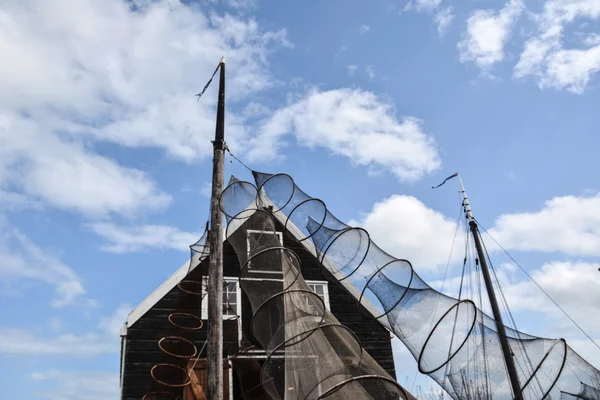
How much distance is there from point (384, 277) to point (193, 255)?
12.4 feet

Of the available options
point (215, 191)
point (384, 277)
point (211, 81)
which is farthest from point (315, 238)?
point (211, 81)

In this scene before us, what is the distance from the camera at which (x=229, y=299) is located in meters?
11.1

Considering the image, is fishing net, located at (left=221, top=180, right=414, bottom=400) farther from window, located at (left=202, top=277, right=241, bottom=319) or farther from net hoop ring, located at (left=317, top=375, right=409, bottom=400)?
window, located at (left=202, top=277, right=241, bottom=319)

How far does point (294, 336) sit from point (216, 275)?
1.49 metres

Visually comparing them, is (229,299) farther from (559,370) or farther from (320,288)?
(559,370)

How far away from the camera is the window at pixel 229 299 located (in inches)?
402

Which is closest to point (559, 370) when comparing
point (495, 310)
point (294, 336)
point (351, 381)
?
point (351, 381)

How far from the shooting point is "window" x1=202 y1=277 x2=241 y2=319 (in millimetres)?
10203

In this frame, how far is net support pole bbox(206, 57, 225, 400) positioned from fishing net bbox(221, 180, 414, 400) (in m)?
0.27

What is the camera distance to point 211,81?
8.17 metres

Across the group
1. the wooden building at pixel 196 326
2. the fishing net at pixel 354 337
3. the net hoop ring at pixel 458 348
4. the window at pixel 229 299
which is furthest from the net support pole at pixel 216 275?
the window at pixel 229 299

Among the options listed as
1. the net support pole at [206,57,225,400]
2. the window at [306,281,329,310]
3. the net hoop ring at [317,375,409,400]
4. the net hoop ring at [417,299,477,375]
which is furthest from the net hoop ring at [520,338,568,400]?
the window at [306,281,329,310]

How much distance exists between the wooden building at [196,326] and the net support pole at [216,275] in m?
2.68

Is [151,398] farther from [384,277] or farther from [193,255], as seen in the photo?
[384,277]
